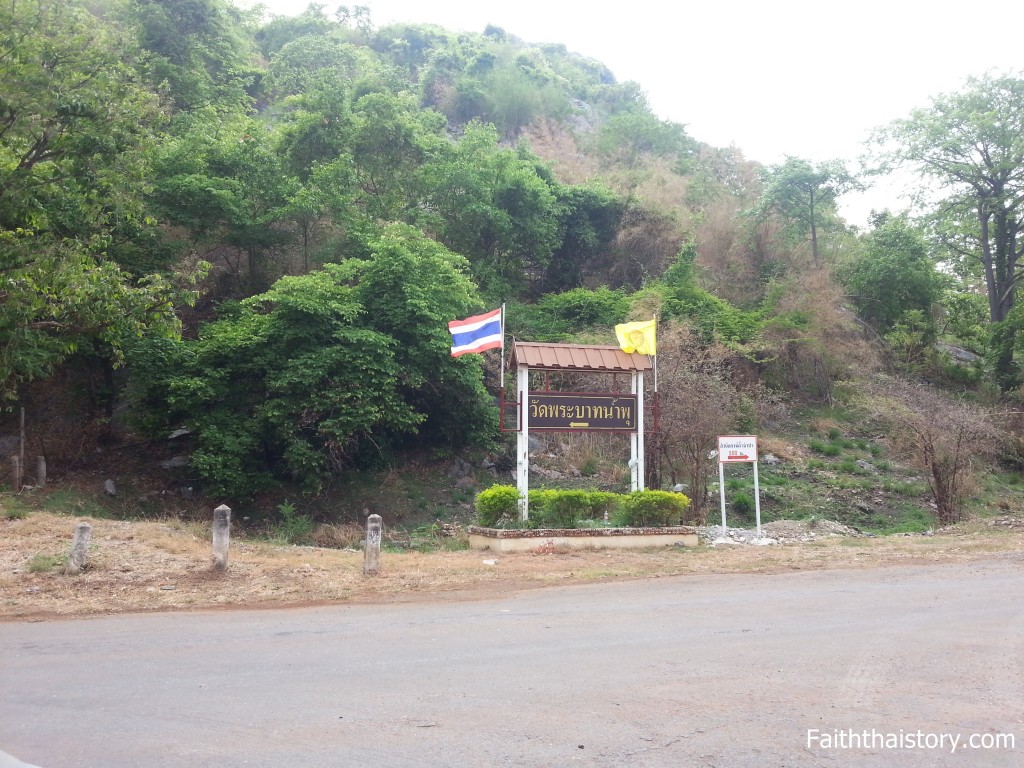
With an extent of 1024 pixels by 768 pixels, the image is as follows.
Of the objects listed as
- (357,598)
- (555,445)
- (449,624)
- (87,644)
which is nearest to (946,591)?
(449,624)

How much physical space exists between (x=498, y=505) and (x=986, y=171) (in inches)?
1127

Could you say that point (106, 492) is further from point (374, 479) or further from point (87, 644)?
point (87, 644)

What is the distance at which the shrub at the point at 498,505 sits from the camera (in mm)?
15883

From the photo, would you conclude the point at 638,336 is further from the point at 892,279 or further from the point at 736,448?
the point at 892,279

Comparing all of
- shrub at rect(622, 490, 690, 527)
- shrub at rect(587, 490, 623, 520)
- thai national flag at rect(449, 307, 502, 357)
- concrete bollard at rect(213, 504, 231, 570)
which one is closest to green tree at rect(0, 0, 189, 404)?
concrete bollard at rect(213, 504, 231, 570)

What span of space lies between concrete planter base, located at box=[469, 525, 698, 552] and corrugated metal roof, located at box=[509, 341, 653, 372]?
139 inches

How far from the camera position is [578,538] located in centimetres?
1561

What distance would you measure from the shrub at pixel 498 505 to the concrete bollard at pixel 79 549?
22.9 ft

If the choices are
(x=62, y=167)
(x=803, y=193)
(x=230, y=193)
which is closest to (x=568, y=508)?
(x=62, y=167)

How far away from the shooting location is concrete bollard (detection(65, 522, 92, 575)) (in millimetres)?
12145

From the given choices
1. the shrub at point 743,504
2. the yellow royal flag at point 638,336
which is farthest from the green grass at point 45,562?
the shrub at point 743,504

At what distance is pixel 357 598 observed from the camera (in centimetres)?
1122

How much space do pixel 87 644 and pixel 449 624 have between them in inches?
151

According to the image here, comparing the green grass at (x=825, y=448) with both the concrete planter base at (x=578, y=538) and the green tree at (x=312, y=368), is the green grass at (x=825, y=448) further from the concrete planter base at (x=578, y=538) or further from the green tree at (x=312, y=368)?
the concrete planter base at (x=578, y=538)
